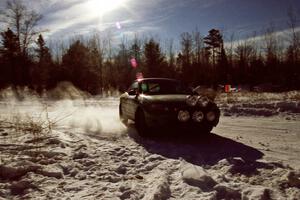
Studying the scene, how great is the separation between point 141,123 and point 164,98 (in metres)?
0.90

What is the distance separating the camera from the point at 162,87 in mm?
7922

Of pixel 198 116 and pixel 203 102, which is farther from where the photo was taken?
pixel 203 102

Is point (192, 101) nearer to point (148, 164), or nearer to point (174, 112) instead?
point (174, 112)

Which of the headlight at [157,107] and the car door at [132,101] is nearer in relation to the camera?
the headlight at [157,107]

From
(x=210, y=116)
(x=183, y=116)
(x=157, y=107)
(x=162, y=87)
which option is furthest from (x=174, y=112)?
(x=162, y=87)

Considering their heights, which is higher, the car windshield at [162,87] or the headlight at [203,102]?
the car windshield at [162,87]

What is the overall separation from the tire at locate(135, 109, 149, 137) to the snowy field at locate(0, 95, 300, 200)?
0.80 ft

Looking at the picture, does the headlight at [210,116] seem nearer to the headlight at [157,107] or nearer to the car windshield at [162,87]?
the headlight at [157,107]

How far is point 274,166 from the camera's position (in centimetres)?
436

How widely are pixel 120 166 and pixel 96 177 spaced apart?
1.83ft

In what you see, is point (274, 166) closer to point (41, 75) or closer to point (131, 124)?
point (131, 124)

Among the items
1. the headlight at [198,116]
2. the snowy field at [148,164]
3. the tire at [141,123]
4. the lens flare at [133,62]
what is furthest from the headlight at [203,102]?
the lens flare at [133,62]

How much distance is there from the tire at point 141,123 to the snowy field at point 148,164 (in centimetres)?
24

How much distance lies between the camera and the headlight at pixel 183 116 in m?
6.44
